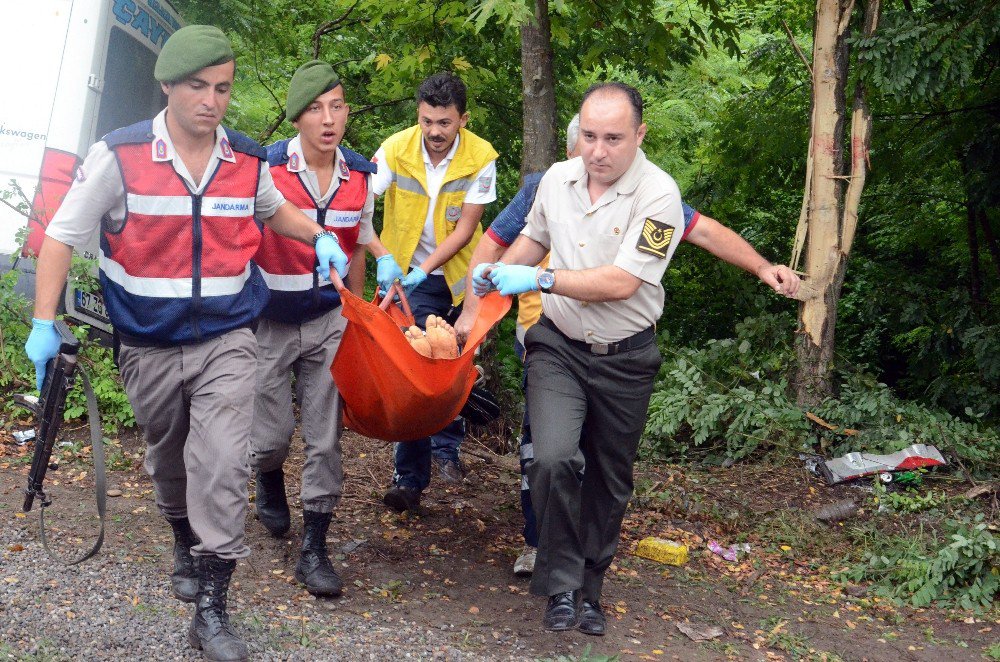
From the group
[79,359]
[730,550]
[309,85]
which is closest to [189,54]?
[309,85]

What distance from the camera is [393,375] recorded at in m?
4.21

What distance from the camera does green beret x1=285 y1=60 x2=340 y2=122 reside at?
176 inches

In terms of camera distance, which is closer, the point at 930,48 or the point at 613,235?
the point at 613,235

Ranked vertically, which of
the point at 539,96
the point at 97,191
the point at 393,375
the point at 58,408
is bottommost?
the point at 58,408

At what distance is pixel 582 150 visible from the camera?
4051 millimetres

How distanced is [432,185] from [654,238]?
6.20 feet

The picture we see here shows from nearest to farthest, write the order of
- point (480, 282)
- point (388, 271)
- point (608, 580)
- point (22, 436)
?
point (480, 282) < point (388, 271) < point (608, 580) < point (22, 436)

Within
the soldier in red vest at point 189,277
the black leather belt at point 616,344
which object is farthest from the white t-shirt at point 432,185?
the soldier in red vest at point 189,277

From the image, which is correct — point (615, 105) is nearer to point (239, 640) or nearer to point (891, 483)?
point (239, 640)

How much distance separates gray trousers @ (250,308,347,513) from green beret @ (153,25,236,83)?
50.6 inches

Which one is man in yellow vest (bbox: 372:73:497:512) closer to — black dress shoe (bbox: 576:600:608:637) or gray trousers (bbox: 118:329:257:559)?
black dress shoe (bbox: 576:600:608:637)

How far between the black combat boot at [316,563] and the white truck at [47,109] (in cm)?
239

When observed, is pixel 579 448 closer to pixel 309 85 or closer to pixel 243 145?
pixel 243 145

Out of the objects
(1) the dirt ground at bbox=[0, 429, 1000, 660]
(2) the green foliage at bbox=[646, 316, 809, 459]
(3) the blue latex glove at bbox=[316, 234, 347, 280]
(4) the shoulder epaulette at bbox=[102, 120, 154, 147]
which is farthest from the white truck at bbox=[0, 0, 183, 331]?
(2) the green foliage at bbox=[646, 316, 809, 459]
